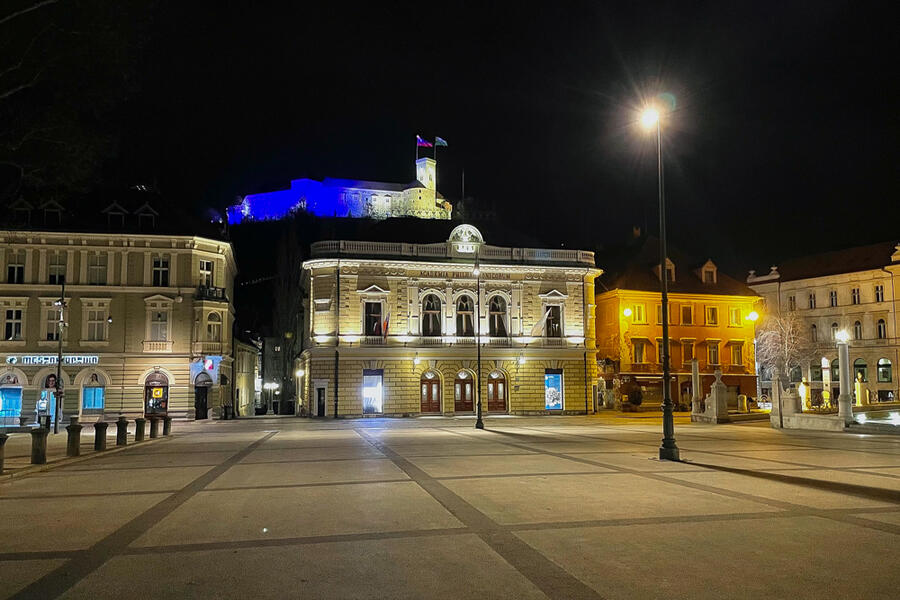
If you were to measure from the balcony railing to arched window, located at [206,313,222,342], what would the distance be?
798 cm

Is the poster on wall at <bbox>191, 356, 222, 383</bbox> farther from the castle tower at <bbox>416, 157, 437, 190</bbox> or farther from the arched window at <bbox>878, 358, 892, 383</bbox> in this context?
the castle tower at <bbox>416, 157, 437, 190</bbox>

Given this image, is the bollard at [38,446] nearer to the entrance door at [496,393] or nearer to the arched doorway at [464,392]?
the arched doorway at [464,392]

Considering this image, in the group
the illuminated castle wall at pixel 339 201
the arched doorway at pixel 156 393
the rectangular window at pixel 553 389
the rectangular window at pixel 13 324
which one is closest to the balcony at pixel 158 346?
the arched doorway at pixel 156 393

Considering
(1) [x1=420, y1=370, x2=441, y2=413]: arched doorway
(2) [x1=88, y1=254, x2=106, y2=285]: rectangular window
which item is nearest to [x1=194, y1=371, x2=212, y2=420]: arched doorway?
(2) [x1=88, y1=254, x2=106, y2=285]: rectangular window

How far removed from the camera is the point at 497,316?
5194cm

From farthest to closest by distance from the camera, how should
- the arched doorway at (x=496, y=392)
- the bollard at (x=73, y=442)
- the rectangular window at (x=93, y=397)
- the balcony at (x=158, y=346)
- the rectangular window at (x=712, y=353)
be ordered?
the rectangular window at (x=712, y=353), the arched doorway at (x=496, y=392), the balcony at (x=158, y=346), the rectangular window at (x=93, y=397), the bollard at (x=73, y=442)

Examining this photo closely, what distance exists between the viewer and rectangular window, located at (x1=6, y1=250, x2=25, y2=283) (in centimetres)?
4575

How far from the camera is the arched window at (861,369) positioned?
2676 inches

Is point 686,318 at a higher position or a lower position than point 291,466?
higher

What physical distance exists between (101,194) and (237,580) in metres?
52.5

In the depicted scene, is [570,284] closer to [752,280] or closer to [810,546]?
[752,280]

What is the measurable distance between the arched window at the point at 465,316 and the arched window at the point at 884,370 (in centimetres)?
4181

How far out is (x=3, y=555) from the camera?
26.6 feet

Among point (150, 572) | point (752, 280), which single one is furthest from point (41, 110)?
point (752, 280)
